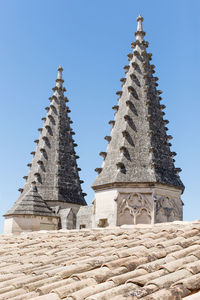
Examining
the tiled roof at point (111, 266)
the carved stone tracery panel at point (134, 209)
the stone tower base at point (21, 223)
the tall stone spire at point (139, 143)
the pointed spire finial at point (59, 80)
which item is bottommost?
the tiled roof at point (111, 266)

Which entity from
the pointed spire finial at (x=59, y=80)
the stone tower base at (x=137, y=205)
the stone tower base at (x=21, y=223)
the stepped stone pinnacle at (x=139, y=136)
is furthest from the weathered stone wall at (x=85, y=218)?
the pointed spire finial at (x=59, y=80)

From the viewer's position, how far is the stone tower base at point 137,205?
77.7ft

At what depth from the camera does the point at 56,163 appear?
110 ft

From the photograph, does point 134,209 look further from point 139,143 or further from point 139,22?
point 139,22

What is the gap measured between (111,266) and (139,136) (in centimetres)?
2043

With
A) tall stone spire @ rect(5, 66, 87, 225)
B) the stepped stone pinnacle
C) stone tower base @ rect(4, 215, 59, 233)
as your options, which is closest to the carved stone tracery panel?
the stepped stone pinnacle

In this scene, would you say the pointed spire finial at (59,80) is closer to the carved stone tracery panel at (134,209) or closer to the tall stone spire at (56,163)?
the tall stone spire at (56,163)

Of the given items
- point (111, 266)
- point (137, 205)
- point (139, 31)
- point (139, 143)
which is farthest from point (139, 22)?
point (111, 266)

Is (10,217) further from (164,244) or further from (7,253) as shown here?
(164,244)

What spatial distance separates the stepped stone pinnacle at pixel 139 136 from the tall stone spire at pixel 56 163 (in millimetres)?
7714

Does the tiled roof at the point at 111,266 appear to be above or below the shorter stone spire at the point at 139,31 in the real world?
below

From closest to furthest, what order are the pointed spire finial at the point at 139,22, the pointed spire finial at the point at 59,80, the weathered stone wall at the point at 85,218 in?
the weathered stone wall at the point at 85,218
the pointed spire finial at the point at 139,22
the pointed spire finial at the point at 59,80

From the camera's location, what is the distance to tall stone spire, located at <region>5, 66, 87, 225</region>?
106ft

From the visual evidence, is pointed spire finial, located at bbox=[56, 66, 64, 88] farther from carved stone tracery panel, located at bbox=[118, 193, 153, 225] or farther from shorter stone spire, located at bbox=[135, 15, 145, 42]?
carved stone tracery panel, located at bbox=[118, 193, 153, 225]
